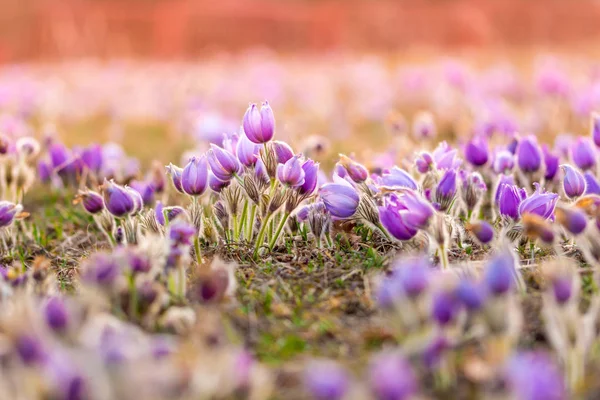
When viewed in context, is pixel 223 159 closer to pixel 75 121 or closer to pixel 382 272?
pixel 382 272

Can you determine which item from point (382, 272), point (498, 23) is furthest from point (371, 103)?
point (498, 23)

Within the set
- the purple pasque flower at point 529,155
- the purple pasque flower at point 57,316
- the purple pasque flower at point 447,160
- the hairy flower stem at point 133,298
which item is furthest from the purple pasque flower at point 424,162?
the purple pasque flower at point 57,316

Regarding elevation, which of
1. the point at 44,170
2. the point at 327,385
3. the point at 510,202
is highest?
the point at 510,202

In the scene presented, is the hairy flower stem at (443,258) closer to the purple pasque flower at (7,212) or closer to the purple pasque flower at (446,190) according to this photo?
the purple pasque flower at (446,190)

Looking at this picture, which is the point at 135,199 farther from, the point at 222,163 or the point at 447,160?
the point at 447,160

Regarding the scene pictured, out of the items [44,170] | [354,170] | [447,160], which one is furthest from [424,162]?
[44,170]

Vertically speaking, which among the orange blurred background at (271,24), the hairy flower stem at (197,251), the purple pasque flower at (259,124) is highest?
the orange blurred background at (271,24)

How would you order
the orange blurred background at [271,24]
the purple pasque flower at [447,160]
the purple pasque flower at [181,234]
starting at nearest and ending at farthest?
the purple pasque flower at [181,234] < the purple pasque flower at [447,160] < the orange blurred background at [271,24]
